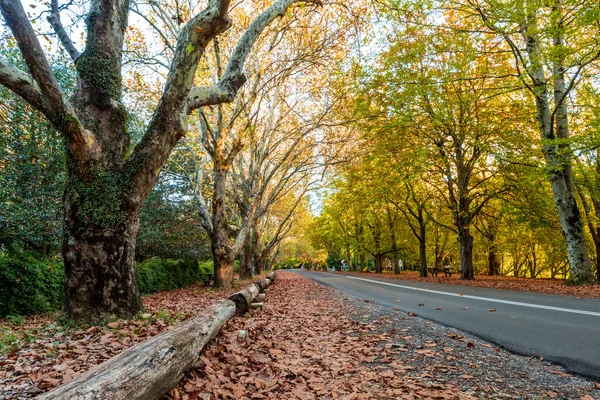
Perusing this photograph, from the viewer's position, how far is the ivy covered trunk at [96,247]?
511 centimetres

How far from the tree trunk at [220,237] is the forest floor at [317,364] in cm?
657

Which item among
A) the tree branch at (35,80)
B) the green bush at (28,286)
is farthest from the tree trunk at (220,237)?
the tree branch at (35,80)

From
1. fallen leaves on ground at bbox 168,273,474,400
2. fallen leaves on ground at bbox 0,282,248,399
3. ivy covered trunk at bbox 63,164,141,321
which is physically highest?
ivy covered trunk at bbox 63,164,141,321

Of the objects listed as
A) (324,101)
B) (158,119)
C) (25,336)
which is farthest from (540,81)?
(25,336)

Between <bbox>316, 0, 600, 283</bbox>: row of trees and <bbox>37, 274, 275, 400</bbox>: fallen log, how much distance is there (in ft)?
31.9

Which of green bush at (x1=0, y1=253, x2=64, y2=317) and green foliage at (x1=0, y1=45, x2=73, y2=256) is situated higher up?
green foliage at (x1=0, y1=45, x2=73, y2=256)

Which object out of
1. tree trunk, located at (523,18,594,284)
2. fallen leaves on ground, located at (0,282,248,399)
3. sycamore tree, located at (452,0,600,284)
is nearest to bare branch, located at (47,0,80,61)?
fallen leaves on ground, located at (0,282,248,399)

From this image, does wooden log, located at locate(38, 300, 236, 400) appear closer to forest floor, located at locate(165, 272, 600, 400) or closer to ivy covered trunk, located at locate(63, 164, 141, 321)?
forest floor, located at locate(165, 272, 600, 400)

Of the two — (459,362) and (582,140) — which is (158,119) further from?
(582,140)

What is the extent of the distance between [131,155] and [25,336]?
303 cm

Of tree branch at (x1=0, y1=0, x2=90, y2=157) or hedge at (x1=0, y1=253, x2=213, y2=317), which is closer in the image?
tree branch at (x1=0, y1=0, x2=90, y2=157)

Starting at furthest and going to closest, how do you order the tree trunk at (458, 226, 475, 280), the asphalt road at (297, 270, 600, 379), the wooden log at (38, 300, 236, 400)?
the tree trunk at (458, 226, 475, 280), the asphalt road at (297, 270, 600, 379), the wooden log at (38, 300, 236, 400)

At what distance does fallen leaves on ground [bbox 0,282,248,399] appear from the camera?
288 cm

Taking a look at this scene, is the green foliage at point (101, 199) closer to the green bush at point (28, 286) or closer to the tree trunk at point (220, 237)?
the green bush at point (28, 286)
